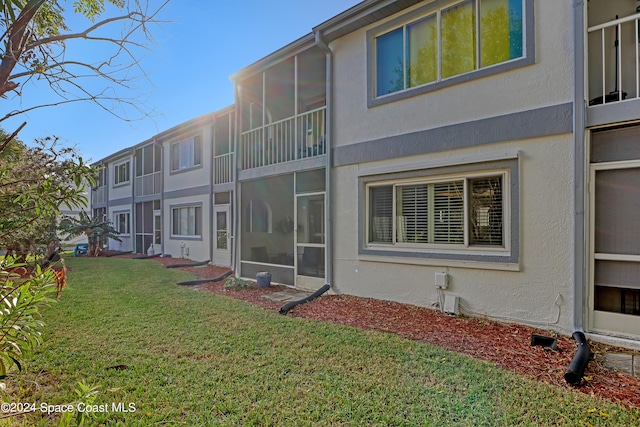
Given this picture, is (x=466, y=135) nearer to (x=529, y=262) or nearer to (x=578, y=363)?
(x=529, y=262)

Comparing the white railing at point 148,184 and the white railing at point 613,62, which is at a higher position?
the white railing at point 613,62

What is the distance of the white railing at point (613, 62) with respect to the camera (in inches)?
219

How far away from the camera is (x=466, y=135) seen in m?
6.56

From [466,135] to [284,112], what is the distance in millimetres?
7201

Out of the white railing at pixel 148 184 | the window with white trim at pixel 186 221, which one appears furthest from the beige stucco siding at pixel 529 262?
the white railing at pixel 148 184

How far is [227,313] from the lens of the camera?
7.17 meters

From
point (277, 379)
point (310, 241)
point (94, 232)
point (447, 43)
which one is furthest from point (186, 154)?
point (277, 379)

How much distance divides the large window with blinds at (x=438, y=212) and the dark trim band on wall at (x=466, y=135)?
636 millimetres

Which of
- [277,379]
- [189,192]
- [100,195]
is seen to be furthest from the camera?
[100,195]

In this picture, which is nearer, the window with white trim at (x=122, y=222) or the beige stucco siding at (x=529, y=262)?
the beige stucco siding at (x=529, y=262)

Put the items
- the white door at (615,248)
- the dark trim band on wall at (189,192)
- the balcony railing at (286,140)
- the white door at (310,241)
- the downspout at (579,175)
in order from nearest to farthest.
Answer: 1. the white door at (615,248)
2. the downspout at (579,175)
3. the white door at (310,241)
4. the balcony railing at (286,140)
5. the dark trim band on wall at (189,192)

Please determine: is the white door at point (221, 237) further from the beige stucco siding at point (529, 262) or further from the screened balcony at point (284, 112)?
the beige stucco siding at point (529, 262)

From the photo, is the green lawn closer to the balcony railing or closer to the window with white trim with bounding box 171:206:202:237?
the balcony railing

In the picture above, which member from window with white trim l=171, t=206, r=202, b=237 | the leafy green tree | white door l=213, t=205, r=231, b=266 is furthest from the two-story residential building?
the leafy green tree
